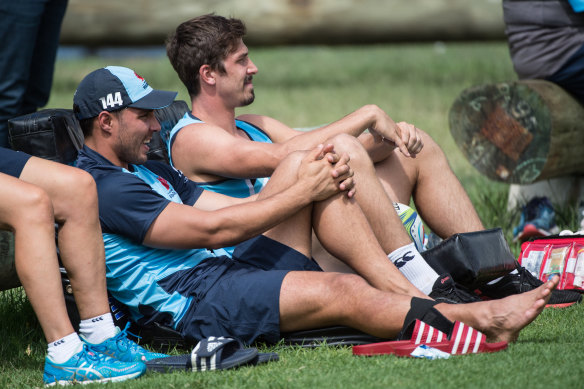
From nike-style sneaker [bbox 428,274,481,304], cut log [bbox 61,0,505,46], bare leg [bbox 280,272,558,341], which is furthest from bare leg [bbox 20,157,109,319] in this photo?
cut log [bbox 61,0,505,46]

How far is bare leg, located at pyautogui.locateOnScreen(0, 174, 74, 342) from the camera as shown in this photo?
2.97m

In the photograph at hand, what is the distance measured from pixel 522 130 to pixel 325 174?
→ 8.13 ft

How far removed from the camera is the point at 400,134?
13.4 ft

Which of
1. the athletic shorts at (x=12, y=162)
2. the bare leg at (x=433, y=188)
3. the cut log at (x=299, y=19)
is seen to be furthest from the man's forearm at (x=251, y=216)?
the cut log at (x=299, y=19)

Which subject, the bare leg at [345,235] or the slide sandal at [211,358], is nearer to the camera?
the slide sandal at [211,358]

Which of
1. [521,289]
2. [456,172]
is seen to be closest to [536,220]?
[521,289]

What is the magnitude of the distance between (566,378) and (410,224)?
59.0 inches

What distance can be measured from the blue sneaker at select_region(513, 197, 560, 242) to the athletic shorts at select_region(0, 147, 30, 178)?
11.3 ft

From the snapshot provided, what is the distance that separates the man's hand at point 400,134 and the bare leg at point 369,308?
101cm

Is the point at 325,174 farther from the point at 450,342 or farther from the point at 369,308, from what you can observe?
the point at 450,342

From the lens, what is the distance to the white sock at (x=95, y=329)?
10.5 ft

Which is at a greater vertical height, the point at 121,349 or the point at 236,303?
the point at 236,303

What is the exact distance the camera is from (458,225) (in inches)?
169

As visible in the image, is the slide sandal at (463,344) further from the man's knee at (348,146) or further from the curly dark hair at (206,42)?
the curly dark hair at (206,42)
